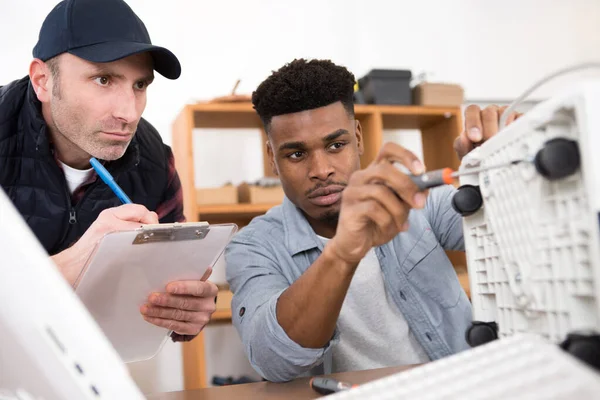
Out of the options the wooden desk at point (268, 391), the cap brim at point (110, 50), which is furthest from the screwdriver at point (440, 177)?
the cap brim at point (110, 50)

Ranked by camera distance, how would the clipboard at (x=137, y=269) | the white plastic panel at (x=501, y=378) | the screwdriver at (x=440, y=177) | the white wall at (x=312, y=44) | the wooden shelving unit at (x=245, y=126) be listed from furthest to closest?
the white wall at (x=312, y=44) → the wooden shelving unit at (x=245, y=126) → the clipboard at (x=137, y=269) → the screwdriver at (x=440, y=177) → the white plastic panel at (x=501, y=378)

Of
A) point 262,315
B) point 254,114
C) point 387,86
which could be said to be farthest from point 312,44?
point 262,315

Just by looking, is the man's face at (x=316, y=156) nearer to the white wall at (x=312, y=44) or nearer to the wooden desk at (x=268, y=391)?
the wooden desk at (x=268, y=391)

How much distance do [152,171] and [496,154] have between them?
1.14 metres

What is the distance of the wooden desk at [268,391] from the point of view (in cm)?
82

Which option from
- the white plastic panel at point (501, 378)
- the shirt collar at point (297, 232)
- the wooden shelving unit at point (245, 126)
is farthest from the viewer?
the wooden shelving unit at point (245, 126)

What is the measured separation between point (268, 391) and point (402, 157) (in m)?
0.44

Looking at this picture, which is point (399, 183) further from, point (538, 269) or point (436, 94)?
point (436, 94)

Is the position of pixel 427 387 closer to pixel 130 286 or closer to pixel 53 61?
pixel 130 286

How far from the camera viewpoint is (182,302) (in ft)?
3.37

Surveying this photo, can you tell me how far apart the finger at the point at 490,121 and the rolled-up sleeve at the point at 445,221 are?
1.31 feet

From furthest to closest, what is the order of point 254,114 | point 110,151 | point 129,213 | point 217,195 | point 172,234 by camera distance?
point 254,114, point 217,195, point 110,151, point 129,213, point 172,234

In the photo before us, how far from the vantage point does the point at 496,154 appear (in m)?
0.59

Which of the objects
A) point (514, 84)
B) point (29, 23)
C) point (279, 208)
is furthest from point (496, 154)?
point (514, 84)
